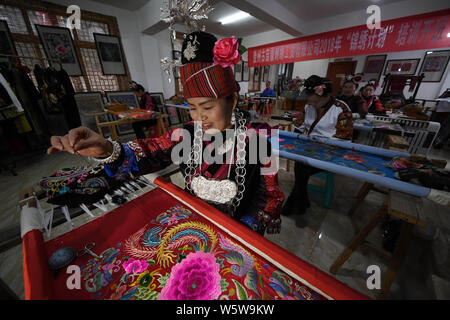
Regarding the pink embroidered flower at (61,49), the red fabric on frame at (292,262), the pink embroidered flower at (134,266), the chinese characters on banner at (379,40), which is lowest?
the pink embroidered flower at (134,266)

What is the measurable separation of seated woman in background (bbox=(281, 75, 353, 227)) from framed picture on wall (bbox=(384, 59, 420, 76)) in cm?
718

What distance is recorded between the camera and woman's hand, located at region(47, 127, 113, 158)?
72cm

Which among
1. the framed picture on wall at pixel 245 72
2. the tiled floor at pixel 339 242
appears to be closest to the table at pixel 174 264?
the tiled floor at pixel 339 242

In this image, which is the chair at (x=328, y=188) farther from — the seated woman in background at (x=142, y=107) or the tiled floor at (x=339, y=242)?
the seated woman in background at (x=142, y=107)

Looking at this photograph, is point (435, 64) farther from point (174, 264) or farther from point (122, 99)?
point (122, 99)

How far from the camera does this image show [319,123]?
2.34 metres

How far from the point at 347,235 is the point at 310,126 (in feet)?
4.92

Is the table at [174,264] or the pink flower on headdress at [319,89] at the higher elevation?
the pink flower on headdress at [319,89]

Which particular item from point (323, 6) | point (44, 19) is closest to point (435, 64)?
point (323, 6)

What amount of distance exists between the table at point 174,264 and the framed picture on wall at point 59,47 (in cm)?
578

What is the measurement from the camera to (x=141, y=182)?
4.24ft

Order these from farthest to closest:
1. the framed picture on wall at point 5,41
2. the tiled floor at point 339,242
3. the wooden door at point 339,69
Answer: the wooden door at point 339,69 < the framed picture on wall at point 5,41 < the tiled floor at point 339,242

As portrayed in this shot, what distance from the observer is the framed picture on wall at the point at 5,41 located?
373 cm

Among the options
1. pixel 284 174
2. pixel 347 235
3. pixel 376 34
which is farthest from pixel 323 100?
pixel 376 34
